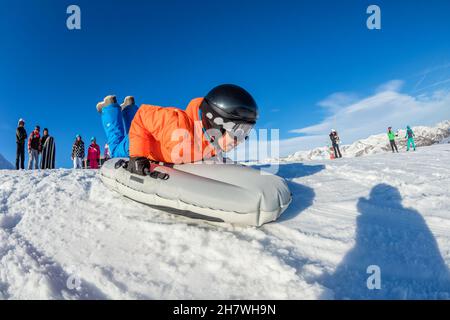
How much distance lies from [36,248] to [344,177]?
4.46 metres

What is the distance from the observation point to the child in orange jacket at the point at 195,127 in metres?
3.01

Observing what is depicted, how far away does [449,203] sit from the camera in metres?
3.49

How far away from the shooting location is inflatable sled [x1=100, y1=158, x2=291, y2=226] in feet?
8.31

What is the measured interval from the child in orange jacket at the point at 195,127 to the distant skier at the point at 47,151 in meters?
8.82

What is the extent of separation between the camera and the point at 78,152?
37.6ft

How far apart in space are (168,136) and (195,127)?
1.09ft

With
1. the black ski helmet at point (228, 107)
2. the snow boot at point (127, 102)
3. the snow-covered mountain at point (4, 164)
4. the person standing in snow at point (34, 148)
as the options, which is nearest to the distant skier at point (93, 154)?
the person standing in snow at point (34, 148)

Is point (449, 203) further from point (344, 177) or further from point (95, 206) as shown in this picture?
point (95, 206)

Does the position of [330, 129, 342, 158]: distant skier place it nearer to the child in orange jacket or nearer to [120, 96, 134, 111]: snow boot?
[120, 96, 134, 111]: snow boot

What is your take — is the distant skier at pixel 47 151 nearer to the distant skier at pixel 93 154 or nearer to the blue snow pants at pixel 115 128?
the distant skier at pixel 93 154

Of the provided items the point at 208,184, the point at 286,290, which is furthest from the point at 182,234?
the point at 286,290

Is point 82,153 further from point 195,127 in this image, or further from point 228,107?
point 228,107

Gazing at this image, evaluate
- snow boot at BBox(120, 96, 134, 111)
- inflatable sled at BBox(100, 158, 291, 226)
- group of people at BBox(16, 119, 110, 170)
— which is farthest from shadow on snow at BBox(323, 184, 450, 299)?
group of people at BBox(16, 119, 110, 170)

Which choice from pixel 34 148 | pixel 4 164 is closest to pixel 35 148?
pixel 34 148
